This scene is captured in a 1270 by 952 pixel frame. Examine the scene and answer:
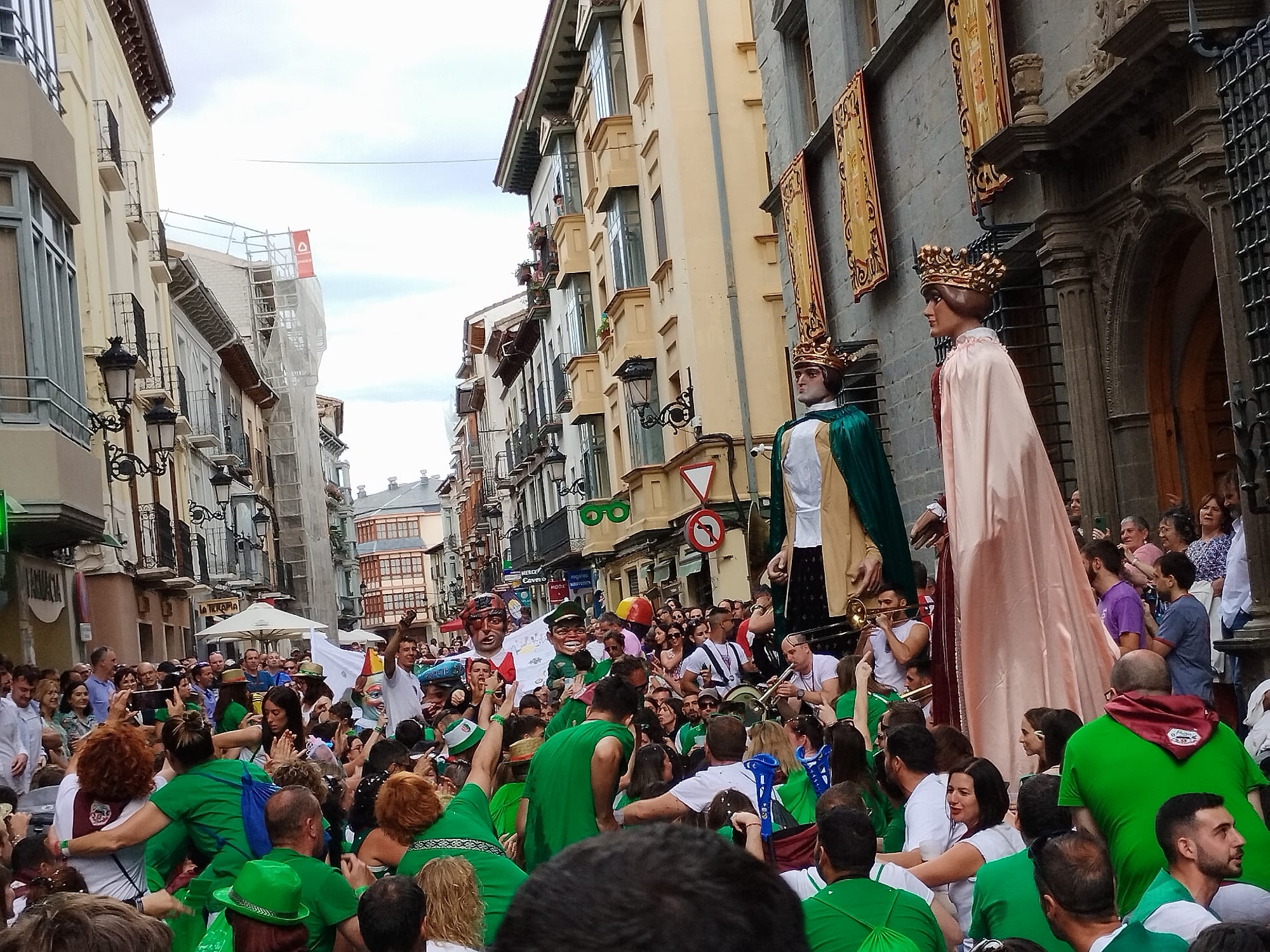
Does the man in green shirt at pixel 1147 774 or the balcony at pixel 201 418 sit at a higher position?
the balcony at pixel 201 418

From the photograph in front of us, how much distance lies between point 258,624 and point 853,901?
26077 mm

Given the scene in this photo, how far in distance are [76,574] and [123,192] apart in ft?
38.4

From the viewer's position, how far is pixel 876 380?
681 inches

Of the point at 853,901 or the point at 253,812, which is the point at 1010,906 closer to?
the point at 853,901

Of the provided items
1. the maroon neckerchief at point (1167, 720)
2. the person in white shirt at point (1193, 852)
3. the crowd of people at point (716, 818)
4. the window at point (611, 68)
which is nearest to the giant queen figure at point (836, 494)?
the crowd of people at point (716, 818)

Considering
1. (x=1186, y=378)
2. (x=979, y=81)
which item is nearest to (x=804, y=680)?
(x=1186, y=378)

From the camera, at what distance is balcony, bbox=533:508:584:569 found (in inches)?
1702

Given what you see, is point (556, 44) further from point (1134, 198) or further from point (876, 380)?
point (1134, 198)

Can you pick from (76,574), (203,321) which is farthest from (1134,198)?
(203,321)

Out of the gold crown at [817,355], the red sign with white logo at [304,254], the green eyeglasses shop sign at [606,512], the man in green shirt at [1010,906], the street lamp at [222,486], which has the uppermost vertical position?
the red sign with white logo at [304,254]

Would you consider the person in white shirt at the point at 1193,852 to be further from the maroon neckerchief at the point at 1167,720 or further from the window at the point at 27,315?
the window at the point at 27,315

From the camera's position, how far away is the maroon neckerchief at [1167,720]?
4.91 m

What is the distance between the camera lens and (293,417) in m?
66.0

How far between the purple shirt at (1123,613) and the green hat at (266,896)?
14.4ft
